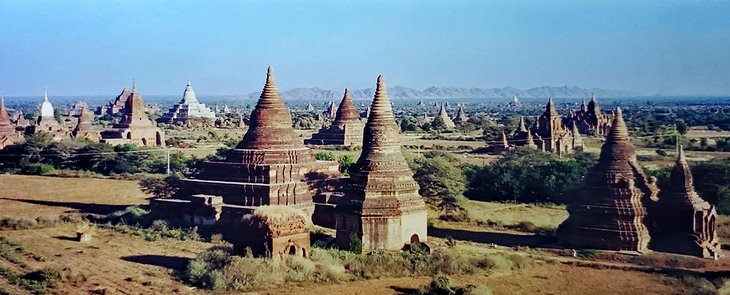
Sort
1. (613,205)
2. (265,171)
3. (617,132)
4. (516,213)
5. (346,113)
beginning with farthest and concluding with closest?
(346,113)
(516,213)
(265,171)
(617,132)
(613,205)

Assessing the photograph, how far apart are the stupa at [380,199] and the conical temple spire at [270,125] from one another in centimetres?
670

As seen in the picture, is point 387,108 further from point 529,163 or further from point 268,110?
point 529,163

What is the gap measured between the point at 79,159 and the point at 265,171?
26114 mm

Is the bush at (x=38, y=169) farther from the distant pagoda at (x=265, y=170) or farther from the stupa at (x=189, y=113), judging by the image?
the stupa at (x=189, y=113)

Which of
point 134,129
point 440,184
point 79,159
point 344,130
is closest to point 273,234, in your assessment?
point 440,184

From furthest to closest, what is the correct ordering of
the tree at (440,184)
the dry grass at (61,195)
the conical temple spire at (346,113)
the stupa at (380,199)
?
1. the conical temple spire at (346,113)
2. the dry grass at (61,195)
3. the tree at (440,184)
4. the stupa at (380,199)

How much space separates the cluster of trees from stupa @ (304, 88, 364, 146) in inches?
486

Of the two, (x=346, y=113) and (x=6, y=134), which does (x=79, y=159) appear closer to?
(x=6, y=134)

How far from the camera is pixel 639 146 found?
6781cm

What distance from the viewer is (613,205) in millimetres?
25016

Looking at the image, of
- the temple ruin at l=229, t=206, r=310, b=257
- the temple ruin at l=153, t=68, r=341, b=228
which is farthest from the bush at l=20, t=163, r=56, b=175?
the temple ruin at l=229, t=206, r=310, b=257

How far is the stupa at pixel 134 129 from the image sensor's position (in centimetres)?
5916

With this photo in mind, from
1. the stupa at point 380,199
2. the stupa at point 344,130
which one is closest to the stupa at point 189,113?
the stupa at point 344,130

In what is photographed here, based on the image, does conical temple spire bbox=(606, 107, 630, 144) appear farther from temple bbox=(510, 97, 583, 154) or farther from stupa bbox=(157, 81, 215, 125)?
stupa bbox=(157, 81, 215, 125)
